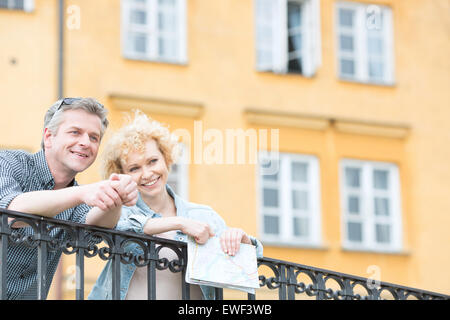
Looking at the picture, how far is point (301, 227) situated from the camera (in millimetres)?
17797

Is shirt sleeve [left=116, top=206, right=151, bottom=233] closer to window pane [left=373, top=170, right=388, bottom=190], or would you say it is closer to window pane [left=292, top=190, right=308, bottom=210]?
window pane [left=292, top=190, right=308, bottom=210]

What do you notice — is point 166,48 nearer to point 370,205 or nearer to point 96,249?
point 370,205

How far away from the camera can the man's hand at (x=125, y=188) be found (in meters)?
4.52

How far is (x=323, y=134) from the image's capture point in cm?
1823

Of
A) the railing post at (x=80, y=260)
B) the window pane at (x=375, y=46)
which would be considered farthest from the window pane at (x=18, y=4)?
the railing post at (x=80, y=260)

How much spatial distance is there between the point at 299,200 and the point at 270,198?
551 mm

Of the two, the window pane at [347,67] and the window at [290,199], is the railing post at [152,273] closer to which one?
the window at [290,199]

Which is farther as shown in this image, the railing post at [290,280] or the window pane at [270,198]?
the window pane at [270,198]

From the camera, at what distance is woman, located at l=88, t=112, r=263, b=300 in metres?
5.24

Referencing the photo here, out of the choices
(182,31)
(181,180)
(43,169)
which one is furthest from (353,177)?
(43,169)

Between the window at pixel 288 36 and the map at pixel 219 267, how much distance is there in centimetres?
1332

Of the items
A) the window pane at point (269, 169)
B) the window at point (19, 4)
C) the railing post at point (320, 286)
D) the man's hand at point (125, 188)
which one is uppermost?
the window at point (19, 4)

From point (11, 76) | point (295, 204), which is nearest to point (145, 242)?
point (11, 76)

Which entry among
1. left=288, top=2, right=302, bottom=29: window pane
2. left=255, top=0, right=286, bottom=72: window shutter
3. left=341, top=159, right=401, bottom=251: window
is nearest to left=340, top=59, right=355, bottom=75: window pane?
left=288, top=2, right=302, bottom=29: window pane
